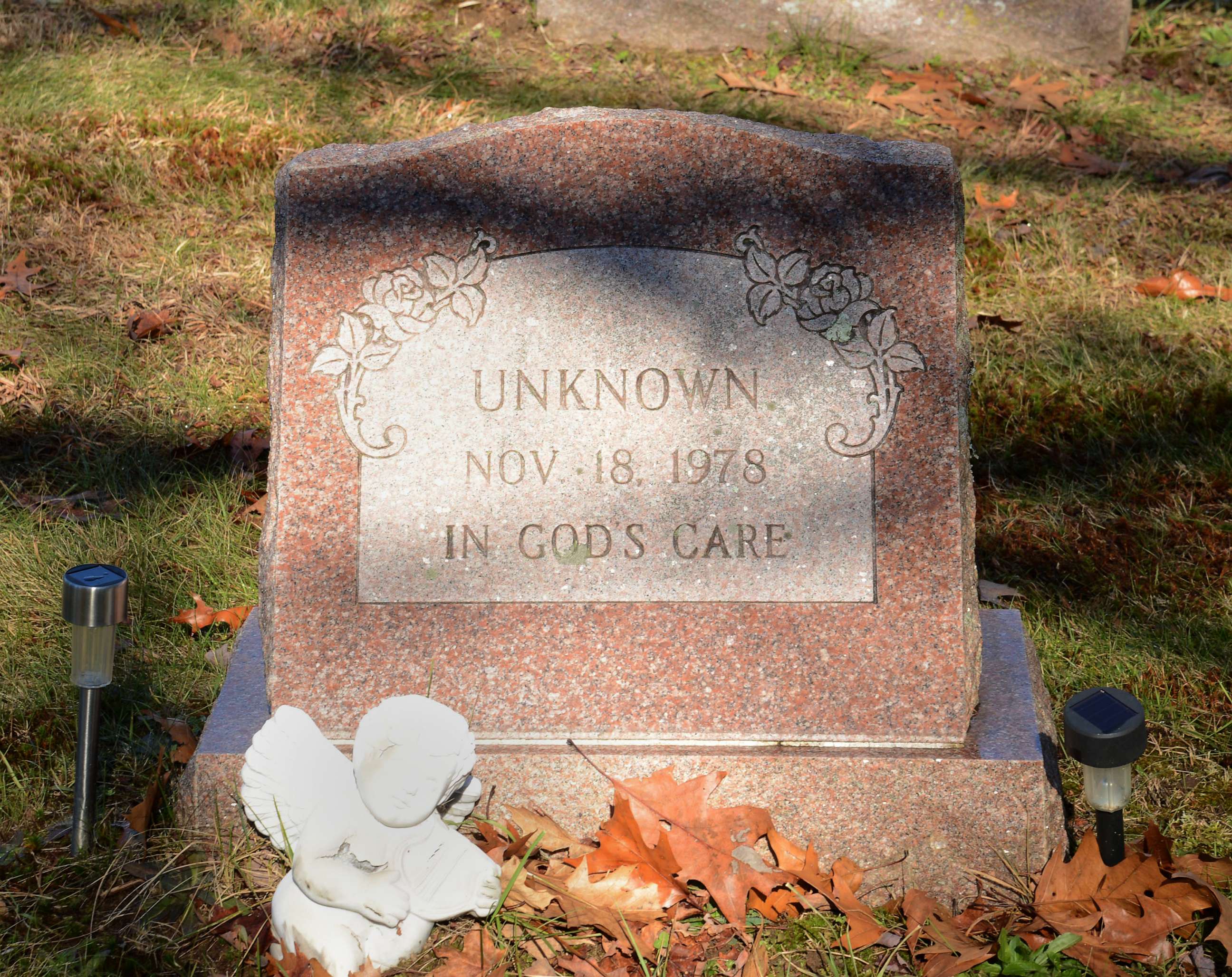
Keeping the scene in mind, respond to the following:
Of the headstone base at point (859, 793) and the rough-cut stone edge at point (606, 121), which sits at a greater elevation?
the rough-cut stone edge at point (606, 121)

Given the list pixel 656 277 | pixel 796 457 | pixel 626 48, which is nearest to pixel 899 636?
pixel 796 457

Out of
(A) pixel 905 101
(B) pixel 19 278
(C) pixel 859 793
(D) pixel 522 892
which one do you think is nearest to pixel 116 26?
(B) pixel 19 278

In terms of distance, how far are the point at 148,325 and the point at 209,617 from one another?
1647 mm

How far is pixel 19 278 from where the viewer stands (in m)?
4.59

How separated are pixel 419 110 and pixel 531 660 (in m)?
3.88

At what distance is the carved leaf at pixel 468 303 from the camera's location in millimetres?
2543

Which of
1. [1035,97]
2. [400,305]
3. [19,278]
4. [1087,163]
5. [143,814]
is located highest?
[1035,97]

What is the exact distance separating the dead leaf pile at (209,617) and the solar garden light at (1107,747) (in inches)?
85.7

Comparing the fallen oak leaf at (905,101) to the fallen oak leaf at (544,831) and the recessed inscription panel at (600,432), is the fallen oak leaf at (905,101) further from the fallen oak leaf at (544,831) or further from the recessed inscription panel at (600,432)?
the fallen oak leaf at (544,831)

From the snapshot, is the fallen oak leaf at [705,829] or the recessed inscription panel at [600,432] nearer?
the fallen oak leaf at [705,829]

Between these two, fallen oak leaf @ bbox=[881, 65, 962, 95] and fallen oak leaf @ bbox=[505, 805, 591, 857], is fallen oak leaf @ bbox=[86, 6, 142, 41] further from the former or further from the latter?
fallen oak leaf @ bbox=[505, 805, 591, 857]

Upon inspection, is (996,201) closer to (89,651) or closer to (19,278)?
(19,278)

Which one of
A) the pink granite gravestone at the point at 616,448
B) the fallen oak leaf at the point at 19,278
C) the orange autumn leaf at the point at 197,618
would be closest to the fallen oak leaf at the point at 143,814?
the pink granite gravestone at the point at 616,448

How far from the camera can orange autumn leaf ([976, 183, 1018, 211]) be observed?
5117 millimetres
